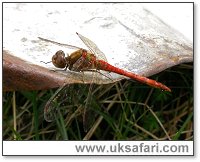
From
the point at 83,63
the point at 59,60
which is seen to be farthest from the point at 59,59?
the point at 83,63

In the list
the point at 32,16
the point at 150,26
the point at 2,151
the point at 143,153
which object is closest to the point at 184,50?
the point at 150,26

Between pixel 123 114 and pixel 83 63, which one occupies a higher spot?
pixel 83 63

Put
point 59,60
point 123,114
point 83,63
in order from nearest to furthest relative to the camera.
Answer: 1. point 59,60
2. point 83,63
3. point 123,114

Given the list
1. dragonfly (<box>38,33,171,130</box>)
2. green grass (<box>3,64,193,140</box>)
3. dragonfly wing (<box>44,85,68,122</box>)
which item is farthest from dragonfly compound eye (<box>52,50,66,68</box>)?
green grass (<box>3,64,193,140</box>)

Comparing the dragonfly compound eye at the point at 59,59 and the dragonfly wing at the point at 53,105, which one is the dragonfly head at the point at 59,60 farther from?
the dragonfly wing at the point at 53,105

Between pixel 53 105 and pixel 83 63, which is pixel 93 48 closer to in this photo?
pixel 83 63

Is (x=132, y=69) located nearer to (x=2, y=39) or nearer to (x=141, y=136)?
(x=2, y=39)

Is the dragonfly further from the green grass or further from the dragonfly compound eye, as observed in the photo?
the green grass

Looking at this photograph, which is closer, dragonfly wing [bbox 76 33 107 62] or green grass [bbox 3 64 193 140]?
dragonfly wing [bbox 76 33 107 62]
